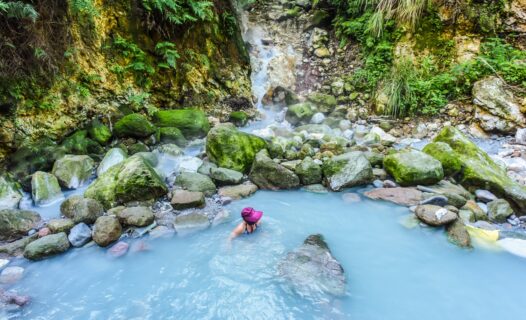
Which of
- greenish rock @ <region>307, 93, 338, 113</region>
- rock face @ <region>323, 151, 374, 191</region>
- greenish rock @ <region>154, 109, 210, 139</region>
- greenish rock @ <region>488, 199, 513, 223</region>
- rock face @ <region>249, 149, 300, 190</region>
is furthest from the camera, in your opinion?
greenish rock @ <region>307, 93, 338, 113</region>

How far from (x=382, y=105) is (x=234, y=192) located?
16.6 ft

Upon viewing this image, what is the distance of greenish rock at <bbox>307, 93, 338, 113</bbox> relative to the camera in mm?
8180

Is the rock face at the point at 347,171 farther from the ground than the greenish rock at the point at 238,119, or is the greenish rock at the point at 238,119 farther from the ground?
the greenish rock at the point at 238,119

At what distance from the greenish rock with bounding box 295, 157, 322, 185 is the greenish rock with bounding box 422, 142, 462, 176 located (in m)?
1.92

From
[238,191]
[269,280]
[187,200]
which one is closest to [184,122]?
[238,191]

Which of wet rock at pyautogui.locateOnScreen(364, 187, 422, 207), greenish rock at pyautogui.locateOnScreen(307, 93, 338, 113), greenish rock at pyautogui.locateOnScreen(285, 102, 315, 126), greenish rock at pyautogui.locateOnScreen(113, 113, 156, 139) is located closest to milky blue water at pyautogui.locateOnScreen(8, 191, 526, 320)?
wet rock at pyautogui.locateOnScreen(364, 187, 422, 207)

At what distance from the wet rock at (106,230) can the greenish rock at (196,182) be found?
48.0 inches

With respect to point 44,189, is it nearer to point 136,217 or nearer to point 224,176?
point 136,217

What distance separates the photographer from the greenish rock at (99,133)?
5438 mm

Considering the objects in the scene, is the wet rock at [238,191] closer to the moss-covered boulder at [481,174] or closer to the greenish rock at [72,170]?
the greenish rock at [72,170]

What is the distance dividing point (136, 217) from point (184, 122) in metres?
3.18

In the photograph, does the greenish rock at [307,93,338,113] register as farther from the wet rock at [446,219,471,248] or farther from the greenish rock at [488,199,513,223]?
the wet rock at [446,219,471,248]

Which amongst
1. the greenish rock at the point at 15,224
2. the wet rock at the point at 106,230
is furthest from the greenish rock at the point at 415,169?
the greenish rock at the point at 15,224

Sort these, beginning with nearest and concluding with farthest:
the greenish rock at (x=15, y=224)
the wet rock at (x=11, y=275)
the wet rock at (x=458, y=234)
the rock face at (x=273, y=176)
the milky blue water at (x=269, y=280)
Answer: the milky blue water at (x=269, y=280), the wet rock at (x=11, y=275), the wet rock at (x=458, y=234), the greenish rock at (x=15, y=224), the rock face at (x=273, y=176)
